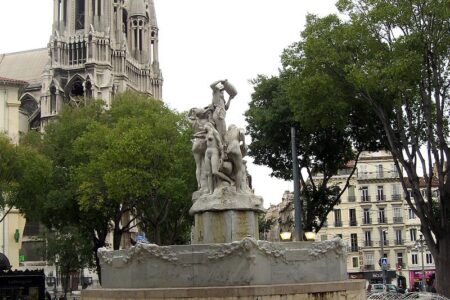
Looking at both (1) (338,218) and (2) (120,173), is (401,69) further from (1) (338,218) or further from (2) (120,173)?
(1) (338,218)

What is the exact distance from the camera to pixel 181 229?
4934 cm

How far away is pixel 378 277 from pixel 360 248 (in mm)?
3852

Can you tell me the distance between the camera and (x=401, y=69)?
2608 cm

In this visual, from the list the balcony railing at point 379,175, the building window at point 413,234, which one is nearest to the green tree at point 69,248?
the balcony railing at point 379,175

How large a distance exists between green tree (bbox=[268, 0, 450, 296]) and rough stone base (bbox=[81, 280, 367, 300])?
11.3 metres

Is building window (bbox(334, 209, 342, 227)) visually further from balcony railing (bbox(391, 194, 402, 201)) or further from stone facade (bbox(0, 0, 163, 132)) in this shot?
stone facade (bbox(0, 0, 163, 132))

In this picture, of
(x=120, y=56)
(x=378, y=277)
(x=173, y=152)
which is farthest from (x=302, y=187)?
(x=120, y=56)

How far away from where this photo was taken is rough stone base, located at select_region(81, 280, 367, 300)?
51.3ft

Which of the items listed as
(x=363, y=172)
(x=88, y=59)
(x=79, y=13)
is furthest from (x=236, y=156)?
(x=79, y=13)

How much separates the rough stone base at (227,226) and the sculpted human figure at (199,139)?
3.98ft

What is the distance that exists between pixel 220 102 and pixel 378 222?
59836mm

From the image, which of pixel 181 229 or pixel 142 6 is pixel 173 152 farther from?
pixel 142 6

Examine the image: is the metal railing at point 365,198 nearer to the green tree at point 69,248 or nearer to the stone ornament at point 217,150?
the green tree at point 69,248

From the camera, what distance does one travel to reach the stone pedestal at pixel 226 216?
1938cm
